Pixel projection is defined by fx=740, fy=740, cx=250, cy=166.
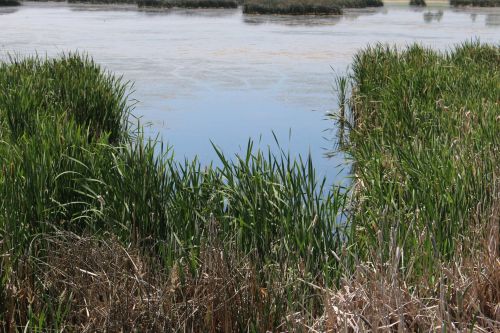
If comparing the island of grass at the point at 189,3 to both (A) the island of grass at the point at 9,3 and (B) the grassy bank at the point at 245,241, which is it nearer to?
(A) the island of grass at the point at 9,3

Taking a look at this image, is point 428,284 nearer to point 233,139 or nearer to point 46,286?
point 46,286

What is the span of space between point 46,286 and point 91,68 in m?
5.17

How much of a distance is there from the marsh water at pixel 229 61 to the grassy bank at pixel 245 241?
0.88 meters

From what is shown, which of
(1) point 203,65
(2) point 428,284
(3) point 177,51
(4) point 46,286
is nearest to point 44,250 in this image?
(4) point 46,286

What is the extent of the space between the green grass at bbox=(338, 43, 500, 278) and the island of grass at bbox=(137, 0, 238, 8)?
83.9 ft

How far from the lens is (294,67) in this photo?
1414 cm

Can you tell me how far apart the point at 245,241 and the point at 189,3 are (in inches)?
1258

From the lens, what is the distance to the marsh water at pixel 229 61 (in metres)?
8.86

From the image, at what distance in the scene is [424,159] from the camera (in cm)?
454

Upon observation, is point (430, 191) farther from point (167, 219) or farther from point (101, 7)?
point (101, 7)

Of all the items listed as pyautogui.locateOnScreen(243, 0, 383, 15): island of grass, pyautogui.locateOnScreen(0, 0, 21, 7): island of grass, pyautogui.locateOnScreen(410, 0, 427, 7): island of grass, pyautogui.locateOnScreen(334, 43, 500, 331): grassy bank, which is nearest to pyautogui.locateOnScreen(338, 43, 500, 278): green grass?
pyautogui.locateOnScreen(334, 43, 500, 331): grassy bank

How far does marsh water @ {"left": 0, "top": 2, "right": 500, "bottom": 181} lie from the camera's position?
8.86 meters

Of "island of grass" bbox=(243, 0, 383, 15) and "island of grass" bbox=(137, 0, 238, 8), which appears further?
"island of grass" bbox=(137, 0, 238, 8)

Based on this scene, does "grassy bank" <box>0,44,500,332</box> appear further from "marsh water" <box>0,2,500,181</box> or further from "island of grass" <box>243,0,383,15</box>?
"island of grass" <box>243,0,383,15</box>
